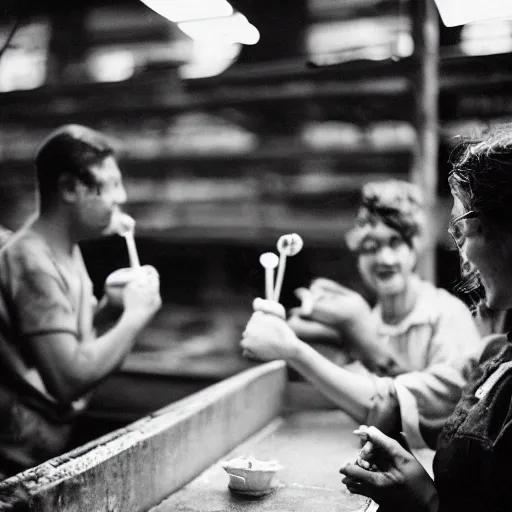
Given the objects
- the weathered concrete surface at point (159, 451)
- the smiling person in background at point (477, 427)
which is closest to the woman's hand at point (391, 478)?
the smiling person in background at point (477, 427)

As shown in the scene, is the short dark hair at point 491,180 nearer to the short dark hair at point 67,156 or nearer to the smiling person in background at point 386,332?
the smiling person in background at point 386,332

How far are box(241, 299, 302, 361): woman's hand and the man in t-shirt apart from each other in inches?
18.1

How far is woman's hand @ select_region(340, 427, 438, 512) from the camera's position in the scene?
4.38 feet

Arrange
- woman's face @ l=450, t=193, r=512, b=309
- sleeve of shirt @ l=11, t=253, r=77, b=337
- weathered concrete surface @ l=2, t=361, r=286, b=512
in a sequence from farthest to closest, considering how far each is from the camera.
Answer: sleeve of shirt @ l=11, t=253, r=77, b=337
weathered concrete surface @ l=2, t=361, r=286, b=512
woman's face @ l=450, t=193, r=512, b=309

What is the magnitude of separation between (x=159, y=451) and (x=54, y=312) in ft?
1.93

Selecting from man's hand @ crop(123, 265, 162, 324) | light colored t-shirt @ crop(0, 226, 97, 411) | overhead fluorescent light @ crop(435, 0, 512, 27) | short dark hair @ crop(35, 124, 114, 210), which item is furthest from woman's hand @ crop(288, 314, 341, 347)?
overhead fluorescent light @ crop(435, 0, 512, 27)

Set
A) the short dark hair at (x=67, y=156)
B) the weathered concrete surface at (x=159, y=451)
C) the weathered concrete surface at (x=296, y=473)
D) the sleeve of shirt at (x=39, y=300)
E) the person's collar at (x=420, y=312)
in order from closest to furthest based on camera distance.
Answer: the weathered concrete surface at (x=159, y=451), the weathered concrete surface at (x=296, y=473), the sleeve of shirt at (x=39, y=300), the short dark hair at (x=67, y=156), the person's collar at (x=420, y=312)

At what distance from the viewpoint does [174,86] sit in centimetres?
225

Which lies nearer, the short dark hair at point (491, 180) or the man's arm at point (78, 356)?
the short dark hair at point (491, 180)

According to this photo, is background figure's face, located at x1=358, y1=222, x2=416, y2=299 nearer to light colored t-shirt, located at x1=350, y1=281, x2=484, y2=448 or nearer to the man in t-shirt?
light colored t-shirt, located at x1=350, y1=281, x2=484, y2=448

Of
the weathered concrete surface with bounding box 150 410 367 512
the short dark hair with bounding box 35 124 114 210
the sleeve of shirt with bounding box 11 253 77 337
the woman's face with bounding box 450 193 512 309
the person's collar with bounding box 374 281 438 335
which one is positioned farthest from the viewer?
the person's collar with bounding box 374 281 438 335

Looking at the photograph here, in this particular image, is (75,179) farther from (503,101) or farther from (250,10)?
(503,101)

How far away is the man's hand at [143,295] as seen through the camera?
2203mm

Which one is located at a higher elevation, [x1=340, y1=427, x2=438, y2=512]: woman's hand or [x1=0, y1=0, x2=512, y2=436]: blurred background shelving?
[x1=0, y1=0, x2=512, y2=436]: blurred background shelving
